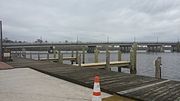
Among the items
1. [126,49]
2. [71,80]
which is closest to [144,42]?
[126,49]

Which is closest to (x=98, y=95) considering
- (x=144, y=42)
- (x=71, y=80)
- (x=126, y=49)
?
(x=71, y=80)

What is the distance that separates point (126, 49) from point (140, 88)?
142 m

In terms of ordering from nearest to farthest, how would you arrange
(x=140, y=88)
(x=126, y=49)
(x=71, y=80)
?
(x=140, y=88), (x=71, y=80), (x=126, y=49)

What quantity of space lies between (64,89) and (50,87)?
2.09 ft

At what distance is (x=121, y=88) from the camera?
290 inches

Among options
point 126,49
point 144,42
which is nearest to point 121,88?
point 144,42

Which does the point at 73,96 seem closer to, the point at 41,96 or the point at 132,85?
the point at 41,96

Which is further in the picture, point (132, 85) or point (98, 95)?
point (132, 85)

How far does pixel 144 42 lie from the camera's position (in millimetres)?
112000

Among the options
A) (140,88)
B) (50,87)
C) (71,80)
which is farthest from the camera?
(71,80)

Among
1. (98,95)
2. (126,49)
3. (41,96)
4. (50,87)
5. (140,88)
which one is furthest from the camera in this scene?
(126,49)

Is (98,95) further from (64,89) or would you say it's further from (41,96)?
(64,89)

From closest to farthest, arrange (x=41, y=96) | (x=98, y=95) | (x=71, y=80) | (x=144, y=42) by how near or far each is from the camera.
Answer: (x=98, y=95) → (x=41, y=96) → (x=71, y=80) → (x=144, y=42)

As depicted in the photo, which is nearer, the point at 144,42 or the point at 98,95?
the point at 98,95
